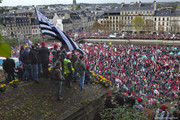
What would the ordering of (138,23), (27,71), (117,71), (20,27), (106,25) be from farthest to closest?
(106,25), (20,27), (138,23), (117,71), (27,71)

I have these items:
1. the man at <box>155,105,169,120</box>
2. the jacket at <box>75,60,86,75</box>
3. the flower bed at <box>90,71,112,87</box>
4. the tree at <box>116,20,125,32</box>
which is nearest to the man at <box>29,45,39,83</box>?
the jacket at <box>75,60,86,75</box>

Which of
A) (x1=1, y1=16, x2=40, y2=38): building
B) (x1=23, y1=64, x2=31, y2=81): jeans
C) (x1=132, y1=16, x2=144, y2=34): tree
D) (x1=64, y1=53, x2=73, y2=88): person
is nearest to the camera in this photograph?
(x1=64, y1=53, x2=73, y2=88): person

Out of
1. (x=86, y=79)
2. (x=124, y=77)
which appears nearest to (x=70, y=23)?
(x=124, y=77)

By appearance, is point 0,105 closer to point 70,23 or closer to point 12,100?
point 12,100

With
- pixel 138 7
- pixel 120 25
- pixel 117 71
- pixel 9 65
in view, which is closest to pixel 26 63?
pixel 9 65

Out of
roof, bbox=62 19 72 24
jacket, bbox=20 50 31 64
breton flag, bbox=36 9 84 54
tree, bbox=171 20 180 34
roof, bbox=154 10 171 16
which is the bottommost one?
jacket, bbox=20 50 31 64

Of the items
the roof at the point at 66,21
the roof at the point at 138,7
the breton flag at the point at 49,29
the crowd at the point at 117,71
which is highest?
the roof at the point at 138,7

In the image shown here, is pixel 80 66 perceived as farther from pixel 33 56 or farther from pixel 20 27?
pixel 20 27

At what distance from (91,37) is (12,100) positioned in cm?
5930

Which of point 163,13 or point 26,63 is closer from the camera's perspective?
point 26,63

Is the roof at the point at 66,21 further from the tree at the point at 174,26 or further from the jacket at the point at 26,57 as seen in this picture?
the jacket at the point at 26,57

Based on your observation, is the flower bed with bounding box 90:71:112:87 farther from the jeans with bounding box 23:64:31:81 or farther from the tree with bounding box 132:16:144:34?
the tree with bounding box 132:16:144:34

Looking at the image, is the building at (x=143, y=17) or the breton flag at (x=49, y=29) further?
the building at (x=143, y=17)

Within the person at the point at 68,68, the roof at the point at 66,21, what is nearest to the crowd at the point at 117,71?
the person at the point at 68,68
